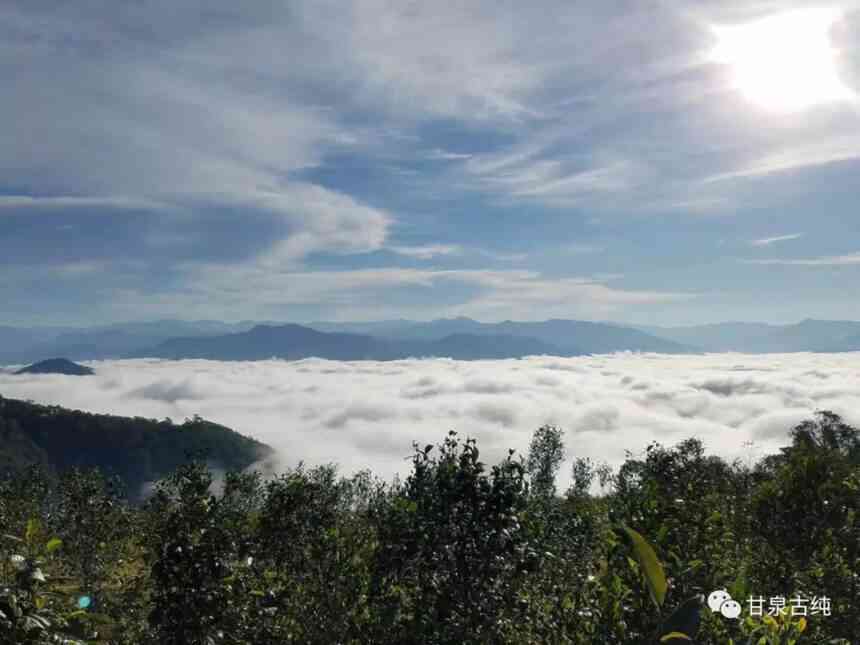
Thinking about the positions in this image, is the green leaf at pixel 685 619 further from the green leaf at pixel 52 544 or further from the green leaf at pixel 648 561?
the green leaf at pixel 52 544

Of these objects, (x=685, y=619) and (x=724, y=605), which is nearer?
(x=685, y=619)

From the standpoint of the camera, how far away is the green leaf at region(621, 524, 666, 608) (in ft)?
13.3

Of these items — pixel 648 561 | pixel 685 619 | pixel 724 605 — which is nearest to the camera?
pixel 648 561

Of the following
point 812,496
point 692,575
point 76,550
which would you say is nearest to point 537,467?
point 76,550

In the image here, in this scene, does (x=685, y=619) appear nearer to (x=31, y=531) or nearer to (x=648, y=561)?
(x=648, y=561)

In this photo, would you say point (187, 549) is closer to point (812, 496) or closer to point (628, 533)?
point (628, 533)

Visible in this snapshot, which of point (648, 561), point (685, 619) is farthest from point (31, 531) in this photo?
point (685, 619)

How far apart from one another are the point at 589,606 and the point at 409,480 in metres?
5.52

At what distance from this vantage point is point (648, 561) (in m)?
4.22

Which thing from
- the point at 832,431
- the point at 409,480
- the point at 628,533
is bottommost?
the point at 832,431

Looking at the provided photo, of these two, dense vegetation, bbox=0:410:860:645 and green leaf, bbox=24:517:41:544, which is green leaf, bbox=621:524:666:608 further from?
green leaf, bbox=24:517:41:544

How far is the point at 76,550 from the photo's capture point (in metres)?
62.2

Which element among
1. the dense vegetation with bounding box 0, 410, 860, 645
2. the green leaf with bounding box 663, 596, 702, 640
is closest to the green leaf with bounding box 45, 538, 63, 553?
the dense vegetation with bounding box 0, 410, 860, 645

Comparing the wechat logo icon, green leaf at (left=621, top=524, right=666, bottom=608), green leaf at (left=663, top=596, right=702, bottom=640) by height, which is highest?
green leaf at (left=621, top=524, right=666, bottom=608)
